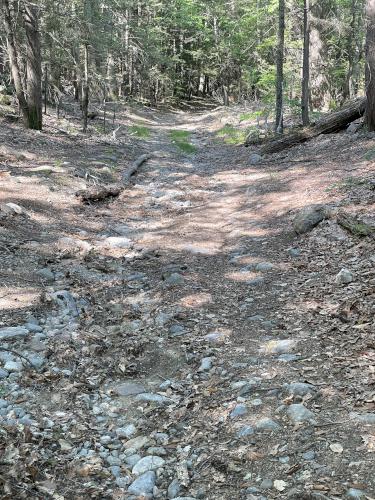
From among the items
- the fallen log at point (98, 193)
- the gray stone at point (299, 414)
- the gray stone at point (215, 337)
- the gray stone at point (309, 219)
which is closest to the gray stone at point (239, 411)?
the gray stone at point (299, 414)

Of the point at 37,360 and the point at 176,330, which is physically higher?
the point at 37,360

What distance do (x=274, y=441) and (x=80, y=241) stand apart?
228 inches

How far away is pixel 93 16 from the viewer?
73.3 ft

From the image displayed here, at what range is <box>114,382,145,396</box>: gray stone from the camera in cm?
448

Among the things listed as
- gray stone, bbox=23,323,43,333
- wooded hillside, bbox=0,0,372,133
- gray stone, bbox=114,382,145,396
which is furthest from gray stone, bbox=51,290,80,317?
wooded hillside, bbox=0,0,372,133

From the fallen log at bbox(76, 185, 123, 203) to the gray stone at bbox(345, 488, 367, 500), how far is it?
9317 mm

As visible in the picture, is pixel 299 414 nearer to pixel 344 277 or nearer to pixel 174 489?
pixel 174 489

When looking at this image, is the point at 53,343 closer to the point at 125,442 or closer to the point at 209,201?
the point at 125,442

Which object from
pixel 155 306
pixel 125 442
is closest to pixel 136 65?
pixel 155 306

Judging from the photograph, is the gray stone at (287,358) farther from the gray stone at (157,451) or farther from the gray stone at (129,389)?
the gray stone at (157,451)

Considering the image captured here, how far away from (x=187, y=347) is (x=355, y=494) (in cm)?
256

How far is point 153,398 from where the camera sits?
438 cm

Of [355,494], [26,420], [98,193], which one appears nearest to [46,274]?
[26,420]

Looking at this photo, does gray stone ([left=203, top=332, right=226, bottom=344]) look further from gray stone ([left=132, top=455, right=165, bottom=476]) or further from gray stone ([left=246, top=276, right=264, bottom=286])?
gray stone ([left=132, top=455, right=165, bottom=476])
